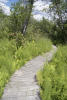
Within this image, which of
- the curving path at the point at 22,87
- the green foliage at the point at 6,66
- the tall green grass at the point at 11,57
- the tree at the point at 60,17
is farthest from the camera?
the tree at the point at 60,17

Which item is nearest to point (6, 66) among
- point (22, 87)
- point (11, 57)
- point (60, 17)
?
point (11, 57)

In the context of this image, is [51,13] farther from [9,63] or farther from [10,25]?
[9,63]

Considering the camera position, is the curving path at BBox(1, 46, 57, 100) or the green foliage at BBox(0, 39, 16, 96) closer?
the curving path at BBox(1, 46, 57, 100)

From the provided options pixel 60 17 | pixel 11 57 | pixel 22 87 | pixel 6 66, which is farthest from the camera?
pixel 60 17

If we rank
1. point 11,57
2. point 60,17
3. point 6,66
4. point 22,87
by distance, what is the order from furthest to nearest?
1. point 60,17
2. point 11,57
3. point 6,66
4. point 22,87

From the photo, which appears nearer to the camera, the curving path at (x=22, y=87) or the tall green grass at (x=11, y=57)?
the curving path at (x=22, y=87)

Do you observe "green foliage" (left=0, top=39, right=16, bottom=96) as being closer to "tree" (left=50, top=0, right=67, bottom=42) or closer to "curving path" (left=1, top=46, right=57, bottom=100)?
"curving path" (left=1, top=46, right=57, bottom=100)

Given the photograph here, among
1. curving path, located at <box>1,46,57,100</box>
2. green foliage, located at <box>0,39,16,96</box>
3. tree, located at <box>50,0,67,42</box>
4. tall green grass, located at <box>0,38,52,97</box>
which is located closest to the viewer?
curving path, located at <box>1,46,57,100</box>

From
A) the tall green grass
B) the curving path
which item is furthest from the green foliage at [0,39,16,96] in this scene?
the curving path

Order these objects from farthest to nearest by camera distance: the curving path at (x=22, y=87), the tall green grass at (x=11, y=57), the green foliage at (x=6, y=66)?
the tall green grass at (x=11, y=57)
the green foliage at (x=6, y=66)
the curving path at (x=22, y=87)

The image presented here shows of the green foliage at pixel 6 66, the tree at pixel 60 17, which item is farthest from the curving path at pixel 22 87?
the tree at pixel 60 17

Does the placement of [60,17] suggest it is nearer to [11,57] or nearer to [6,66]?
[11,57]

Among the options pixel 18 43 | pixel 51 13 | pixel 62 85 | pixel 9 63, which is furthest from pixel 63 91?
pixel 51 13

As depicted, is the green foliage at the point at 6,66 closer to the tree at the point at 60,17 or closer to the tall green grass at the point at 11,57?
the tall green grass at the point at 11,57
